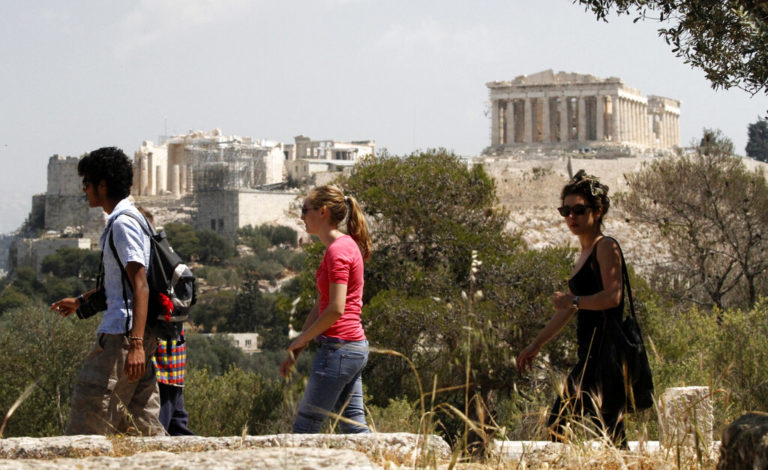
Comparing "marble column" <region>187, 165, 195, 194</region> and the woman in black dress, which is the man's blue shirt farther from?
"marble column" <region>187, 165, 195, 194</region>

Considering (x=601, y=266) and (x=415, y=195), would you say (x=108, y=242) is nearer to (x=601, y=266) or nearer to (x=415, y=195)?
(x=601, y=266)

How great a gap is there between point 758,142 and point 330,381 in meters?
61.8

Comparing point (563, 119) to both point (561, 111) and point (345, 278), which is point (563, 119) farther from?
point (345, 278)

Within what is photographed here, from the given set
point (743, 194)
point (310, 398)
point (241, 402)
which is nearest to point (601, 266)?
point (310, 398)

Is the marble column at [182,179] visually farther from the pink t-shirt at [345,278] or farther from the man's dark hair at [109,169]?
the pink t-shirt at [345,278]

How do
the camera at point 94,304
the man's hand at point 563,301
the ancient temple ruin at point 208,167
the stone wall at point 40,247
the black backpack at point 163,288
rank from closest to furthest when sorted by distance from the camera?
the man's hand at point 563,301, the black backpack at point 163,288, the camera at point 94,304, the stone wall at point 40,247, the ancient temple ruin at point 208,167

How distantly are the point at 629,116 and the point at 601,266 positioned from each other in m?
57.4

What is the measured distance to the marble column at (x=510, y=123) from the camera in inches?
2265

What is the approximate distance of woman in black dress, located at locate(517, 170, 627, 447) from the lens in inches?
133

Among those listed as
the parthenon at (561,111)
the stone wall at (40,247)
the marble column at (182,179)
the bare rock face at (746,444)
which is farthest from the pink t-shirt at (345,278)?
the marble column at (182,179)

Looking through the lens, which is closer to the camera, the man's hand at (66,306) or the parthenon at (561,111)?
the man's hand at (66,306)

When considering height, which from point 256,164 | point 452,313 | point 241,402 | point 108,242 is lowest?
point 241,402

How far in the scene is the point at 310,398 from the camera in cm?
361

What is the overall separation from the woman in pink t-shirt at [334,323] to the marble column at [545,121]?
178 feet
